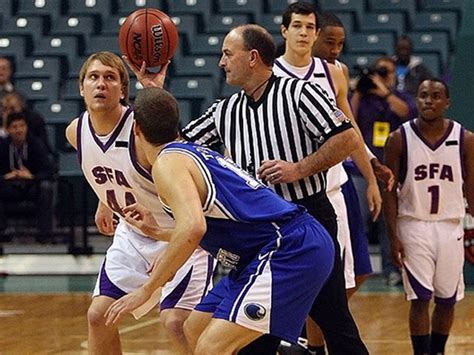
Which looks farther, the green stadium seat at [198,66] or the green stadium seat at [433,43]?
the green stadium seat at [433,43]

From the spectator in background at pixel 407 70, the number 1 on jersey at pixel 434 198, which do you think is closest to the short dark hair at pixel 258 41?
the number 1 on jersey at pixel 434 198

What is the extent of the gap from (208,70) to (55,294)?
3621 mm

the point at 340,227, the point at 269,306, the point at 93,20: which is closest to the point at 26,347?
the point at 340,227

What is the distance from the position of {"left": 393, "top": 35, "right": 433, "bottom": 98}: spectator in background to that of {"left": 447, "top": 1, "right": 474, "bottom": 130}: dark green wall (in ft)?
2.48

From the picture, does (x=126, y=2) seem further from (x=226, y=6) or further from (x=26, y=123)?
(x=26, y=123)

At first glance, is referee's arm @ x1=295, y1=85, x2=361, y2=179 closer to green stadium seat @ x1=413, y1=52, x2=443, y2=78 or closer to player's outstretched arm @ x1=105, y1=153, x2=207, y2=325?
player's outstretched arm @ x1=105, y1=153, x2=207, y2=325

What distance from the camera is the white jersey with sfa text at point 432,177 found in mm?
7203

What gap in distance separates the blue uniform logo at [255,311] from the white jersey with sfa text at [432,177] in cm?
251

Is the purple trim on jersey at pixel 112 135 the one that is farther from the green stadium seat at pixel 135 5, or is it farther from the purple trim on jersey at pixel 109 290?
the green stadium seat at pixel 135 5

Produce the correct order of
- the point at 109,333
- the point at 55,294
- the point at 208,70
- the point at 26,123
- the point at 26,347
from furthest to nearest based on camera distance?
the point at 208,70
the point at 26,123
the point at 55,294
the point at 26,347
the point at 109,333

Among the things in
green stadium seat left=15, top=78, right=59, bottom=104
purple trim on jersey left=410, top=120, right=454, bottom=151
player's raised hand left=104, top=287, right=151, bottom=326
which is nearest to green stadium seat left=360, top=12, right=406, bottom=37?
green stadium seat left=15, top=78, right=59, bottom=104

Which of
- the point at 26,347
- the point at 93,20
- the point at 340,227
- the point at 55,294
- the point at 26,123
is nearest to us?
the point at 340,227

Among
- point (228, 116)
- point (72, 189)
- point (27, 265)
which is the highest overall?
point (228, 116)

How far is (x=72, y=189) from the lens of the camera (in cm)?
1191
